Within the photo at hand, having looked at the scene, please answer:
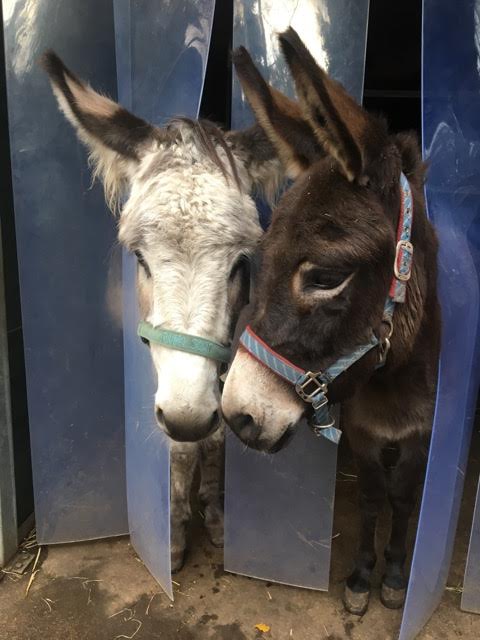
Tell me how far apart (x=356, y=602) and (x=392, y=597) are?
0.21 m

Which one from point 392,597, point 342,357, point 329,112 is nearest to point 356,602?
point 392,597

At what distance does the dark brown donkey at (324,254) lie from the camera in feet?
5.41

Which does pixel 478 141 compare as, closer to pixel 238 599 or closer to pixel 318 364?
pixel 318 364

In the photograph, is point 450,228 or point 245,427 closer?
point 245,427

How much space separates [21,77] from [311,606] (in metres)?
3.34

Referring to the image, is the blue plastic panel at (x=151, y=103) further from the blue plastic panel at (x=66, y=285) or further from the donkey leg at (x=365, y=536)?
the donkey leg at (x=365, y=536)

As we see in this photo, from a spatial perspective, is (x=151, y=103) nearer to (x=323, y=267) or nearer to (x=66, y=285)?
(x=66, y=285)

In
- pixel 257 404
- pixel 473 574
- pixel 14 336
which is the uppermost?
pixel 257 404

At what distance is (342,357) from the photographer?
176 cm

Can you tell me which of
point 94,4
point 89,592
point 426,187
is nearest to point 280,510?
point 89,592

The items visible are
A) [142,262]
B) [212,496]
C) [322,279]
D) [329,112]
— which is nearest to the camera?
[329,112]

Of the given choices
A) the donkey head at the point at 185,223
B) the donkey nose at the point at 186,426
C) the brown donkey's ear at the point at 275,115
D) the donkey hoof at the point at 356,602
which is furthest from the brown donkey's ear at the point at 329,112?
the donkey hoof at the point at 356,602

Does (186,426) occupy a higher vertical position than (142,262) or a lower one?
lower

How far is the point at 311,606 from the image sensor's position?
2838mm
